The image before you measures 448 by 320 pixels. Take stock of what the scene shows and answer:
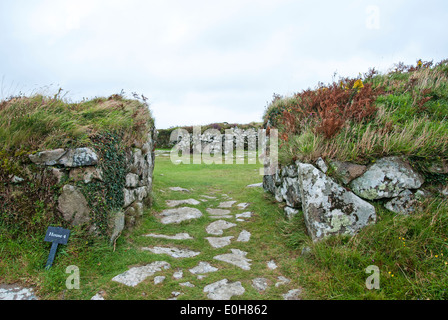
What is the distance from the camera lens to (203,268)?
3.92 metres

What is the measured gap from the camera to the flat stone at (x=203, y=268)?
3.83 metres

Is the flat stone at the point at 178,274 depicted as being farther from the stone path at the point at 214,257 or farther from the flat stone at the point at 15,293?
the flat stone at the point at 15,293

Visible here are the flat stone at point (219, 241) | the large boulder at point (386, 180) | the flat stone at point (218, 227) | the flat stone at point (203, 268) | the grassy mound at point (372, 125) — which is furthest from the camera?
the flat stone at point (218, 227)

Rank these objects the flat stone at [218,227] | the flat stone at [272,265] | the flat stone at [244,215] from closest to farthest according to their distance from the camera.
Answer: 1. the flat stone at [272,265]
2. the flat stone at [218,227]
3. the flat stone at [244,215]

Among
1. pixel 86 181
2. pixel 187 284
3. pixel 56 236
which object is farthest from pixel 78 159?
pixel 187 284

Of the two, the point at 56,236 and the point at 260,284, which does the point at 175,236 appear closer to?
the point at 56,236

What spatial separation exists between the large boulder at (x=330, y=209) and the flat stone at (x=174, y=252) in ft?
6.92

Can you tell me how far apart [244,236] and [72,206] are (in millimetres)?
3180

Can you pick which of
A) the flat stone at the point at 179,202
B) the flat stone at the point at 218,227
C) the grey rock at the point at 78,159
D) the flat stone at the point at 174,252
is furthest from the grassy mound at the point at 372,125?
the grey rock at the point at 78,159
